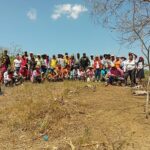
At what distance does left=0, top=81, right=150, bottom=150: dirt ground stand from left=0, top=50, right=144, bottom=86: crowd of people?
447 centimetres

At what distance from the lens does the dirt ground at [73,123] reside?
8.74 metres

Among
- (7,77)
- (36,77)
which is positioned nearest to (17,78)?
(7,77)

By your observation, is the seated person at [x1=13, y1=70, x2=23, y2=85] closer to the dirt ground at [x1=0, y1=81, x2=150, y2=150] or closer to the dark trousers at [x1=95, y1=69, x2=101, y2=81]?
the dark trousers at [x1=95, y1=69, x2=101, y2=81]

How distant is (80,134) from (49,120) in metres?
1.20

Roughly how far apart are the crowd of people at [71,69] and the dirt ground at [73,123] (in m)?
4.47

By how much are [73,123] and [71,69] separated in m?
10.3

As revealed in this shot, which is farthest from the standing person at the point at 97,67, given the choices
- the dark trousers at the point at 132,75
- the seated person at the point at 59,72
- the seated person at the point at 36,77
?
the seated person at the point at 36,77

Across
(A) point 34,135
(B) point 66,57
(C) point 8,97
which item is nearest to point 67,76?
(B) point 66,57

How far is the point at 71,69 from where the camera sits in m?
20.4

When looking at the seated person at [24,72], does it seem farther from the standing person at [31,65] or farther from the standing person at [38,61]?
the standing person at [38,61]

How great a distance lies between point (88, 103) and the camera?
12359mm

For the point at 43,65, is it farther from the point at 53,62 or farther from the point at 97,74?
the point at 97,74

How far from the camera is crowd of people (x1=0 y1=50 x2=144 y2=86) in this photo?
18250 millimetres

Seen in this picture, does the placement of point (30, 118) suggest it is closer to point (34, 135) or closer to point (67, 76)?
point (34, 135)
